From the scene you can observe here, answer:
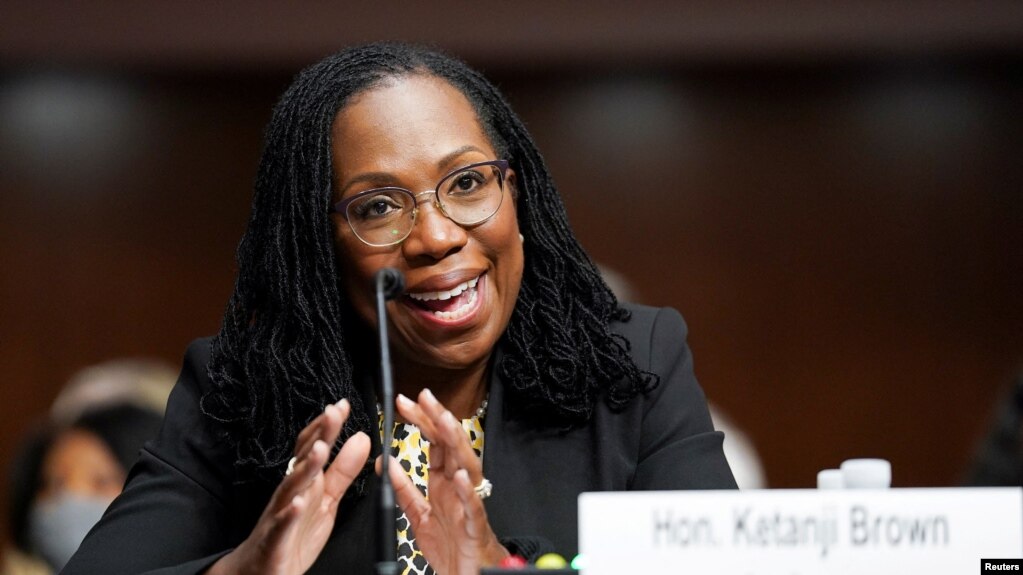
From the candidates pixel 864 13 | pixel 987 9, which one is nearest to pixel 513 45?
pixel 864 13

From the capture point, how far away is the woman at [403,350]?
189 centimetres

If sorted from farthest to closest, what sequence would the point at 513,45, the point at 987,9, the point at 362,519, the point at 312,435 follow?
the point at 513,45 < the point at 987,9 < the point at 362,519 < the point at 312,435

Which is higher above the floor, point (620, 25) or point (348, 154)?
point (620, 25)

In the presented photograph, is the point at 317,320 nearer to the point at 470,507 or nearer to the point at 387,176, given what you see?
the point at 387,176

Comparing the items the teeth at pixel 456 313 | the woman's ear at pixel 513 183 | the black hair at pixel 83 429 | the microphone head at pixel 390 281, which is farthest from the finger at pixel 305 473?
the black hair at pixel 83 429

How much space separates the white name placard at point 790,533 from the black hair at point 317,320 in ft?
2.31

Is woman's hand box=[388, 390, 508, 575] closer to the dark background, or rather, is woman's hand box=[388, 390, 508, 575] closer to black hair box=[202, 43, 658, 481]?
black hair box=[202, 43, 658, 481]

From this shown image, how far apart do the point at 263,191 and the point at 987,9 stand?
3270 millimetres

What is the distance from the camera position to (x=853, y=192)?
473 centimetres

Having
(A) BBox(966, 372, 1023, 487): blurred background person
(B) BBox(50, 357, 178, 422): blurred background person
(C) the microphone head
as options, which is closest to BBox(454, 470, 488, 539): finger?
(C) the microphone head

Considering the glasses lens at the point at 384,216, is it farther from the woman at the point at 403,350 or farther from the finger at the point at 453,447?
the finger at the point at 453,447

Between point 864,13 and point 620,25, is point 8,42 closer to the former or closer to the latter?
point 620,25

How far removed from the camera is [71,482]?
3791mm

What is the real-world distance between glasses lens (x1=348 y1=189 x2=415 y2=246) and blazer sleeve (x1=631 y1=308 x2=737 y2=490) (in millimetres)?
491
